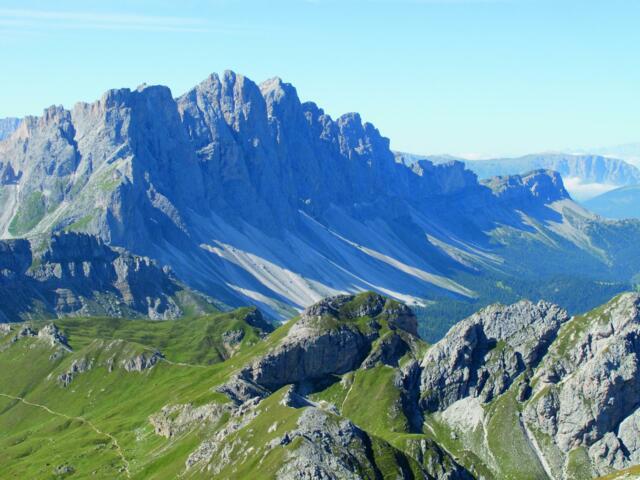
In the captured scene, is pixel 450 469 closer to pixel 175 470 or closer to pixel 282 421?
pixel 282 421

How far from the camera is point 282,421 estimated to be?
174 metres

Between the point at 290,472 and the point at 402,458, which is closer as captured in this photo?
the point at 290,472

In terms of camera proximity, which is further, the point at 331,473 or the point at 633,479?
the point at 331,473

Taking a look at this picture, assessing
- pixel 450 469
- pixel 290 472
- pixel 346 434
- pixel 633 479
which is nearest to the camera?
pixel 633 479

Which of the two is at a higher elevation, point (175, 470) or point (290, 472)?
point (290, 472)

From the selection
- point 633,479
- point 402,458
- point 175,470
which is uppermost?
point 633,479

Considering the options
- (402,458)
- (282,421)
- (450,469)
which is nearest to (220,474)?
(282,421)

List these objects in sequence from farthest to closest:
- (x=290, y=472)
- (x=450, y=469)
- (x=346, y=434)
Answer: (x=450, y=469)
(x=346, y=434)
(x=290, y=472)

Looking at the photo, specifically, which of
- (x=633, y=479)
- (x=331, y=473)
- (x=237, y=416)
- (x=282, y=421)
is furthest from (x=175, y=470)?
(x=633, y=479)

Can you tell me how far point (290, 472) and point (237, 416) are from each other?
134 ft

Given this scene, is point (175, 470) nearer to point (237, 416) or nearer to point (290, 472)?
point (237, 416)

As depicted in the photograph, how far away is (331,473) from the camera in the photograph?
160500mm

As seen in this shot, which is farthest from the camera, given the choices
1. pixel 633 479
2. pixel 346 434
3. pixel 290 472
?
pixel 346 434

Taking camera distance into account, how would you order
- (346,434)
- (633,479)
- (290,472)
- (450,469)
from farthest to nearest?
(450,469), (346,434), (290,472), (633,479)
